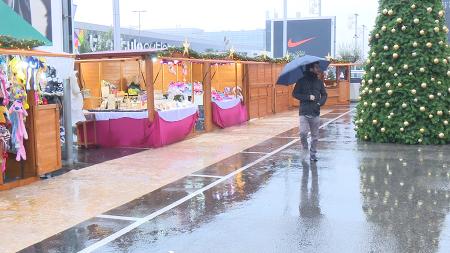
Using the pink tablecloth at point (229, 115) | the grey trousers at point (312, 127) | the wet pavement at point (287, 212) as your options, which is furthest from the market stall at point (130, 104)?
the grey trousers at point (312, 127)

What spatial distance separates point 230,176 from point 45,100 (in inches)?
148

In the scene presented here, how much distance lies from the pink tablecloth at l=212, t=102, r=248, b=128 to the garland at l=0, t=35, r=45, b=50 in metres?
7.64

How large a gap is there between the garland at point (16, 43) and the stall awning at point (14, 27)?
34 centimetres

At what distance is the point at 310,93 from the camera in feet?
32.2

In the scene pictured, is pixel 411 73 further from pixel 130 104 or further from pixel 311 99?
pixel 130 104

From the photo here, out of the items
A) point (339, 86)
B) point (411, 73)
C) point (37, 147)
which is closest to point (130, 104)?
point (37, 147)

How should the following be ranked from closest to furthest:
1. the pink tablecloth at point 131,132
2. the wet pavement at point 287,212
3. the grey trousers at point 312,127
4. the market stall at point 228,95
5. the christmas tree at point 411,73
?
the wet pavement at point 287,212 < the grey trousers at point 312,127 < the christmas tree at point 411,73 < the pink tablecloth at point 131,132 < the market stall at point 228,95

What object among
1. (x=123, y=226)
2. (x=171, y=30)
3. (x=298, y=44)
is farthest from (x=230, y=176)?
(x=171, y=30)

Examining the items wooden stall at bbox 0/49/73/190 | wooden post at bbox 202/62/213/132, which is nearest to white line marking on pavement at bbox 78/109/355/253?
wooden stall at bbox 0/49/73/190

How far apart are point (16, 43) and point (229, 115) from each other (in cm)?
913

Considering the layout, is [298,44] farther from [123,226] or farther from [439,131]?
[123,226]

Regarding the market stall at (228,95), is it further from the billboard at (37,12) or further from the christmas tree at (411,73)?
the billboard at (37,12)

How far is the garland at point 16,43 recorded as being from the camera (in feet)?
23.3

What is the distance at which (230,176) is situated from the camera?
8.49 m
